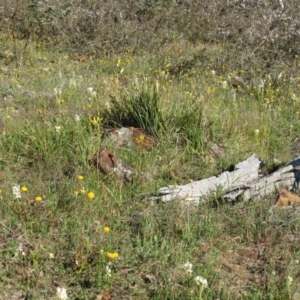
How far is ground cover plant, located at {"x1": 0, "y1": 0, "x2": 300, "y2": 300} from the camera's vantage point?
2.68 metres

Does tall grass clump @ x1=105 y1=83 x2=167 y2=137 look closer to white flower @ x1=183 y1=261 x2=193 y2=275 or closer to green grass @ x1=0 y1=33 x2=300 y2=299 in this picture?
green grass @ x1=0 y1=33 x2=300 y2=299

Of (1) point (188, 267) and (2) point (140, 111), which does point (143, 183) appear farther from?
(1) point (188, 267)

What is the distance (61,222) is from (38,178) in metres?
0.66

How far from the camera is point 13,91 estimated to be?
19.8 ft

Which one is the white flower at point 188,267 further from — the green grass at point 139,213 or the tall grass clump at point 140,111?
the tall grass clump at point 140,111

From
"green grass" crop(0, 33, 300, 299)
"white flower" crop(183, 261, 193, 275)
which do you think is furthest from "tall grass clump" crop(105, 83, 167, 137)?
"white flower" crop(183, 261, 193, 275)

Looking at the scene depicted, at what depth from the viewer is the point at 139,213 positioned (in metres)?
3.29

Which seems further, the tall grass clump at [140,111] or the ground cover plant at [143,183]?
the tall grass clump at [140,111]

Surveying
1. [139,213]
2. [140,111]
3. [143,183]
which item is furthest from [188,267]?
[140,111]

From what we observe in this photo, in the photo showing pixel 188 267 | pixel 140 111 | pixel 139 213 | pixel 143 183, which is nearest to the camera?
pixel 188 267

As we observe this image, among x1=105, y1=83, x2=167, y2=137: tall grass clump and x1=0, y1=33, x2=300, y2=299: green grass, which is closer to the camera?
x1=0, y1=33, x2=300, y2=299: green grass

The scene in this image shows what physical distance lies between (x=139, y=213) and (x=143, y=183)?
464 millimetres

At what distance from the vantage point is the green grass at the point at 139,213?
266 centimetres

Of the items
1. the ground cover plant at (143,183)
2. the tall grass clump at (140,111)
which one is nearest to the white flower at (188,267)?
the ground cover plant at (143,183)
